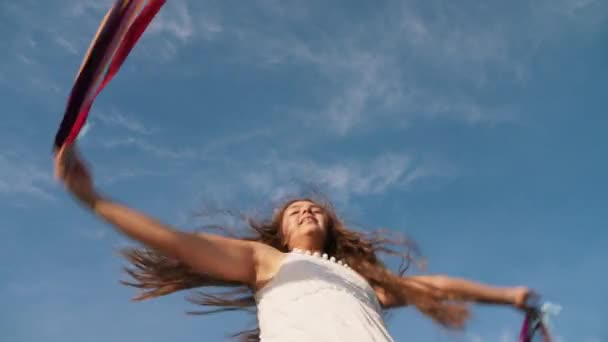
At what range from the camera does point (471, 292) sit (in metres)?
4.52

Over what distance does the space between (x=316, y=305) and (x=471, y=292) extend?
4.59 feet

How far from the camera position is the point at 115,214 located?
321cm

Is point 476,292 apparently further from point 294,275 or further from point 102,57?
point 102,57

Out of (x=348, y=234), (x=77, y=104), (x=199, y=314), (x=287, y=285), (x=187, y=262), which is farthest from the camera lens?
(x=348, y=234)

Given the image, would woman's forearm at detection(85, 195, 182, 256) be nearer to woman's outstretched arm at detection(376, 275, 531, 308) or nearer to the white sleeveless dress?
the white sleeveless dress

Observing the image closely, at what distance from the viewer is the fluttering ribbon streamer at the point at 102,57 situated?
3.11 meters

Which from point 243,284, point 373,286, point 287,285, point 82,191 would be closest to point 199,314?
point 243,284

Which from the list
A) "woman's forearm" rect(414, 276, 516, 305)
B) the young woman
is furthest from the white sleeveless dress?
"woman's forearm" rect(414, 276, 516, 305)

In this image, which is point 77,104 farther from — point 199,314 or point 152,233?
point 199,314

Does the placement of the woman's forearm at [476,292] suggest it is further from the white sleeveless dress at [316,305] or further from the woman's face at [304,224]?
the woman's face at [304,224]

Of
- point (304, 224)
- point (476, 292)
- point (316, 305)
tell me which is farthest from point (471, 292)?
point (316, 305)

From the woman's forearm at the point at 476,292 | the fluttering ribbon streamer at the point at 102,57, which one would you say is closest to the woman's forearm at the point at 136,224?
the fluttering ribbon streamer at the point at 102,57

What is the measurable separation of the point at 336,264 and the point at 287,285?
20.9 inches

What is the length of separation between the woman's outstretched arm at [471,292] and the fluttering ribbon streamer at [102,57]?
2441mm
